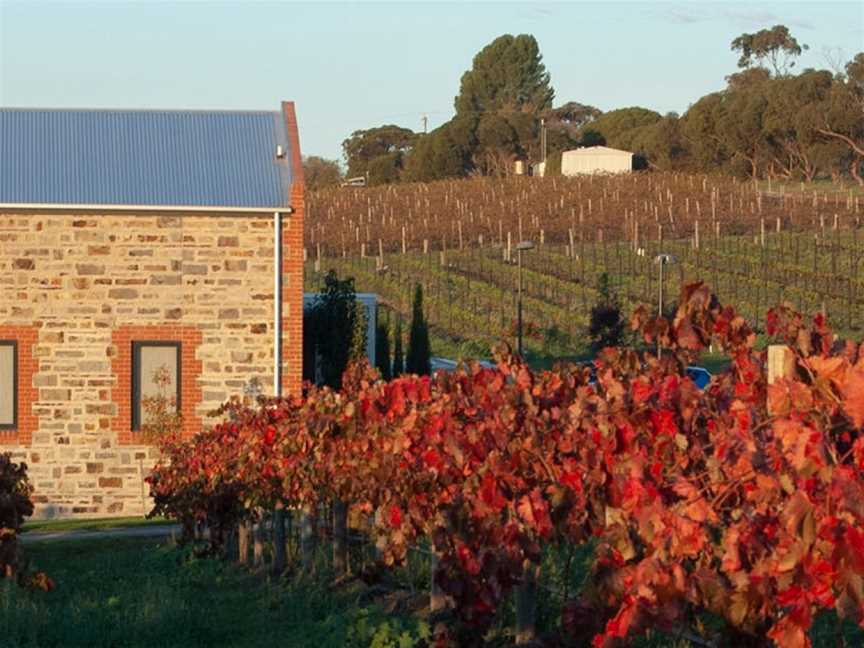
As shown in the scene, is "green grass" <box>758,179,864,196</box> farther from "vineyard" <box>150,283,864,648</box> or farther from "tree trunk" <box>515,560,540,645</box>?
"tree trunk" <box>515,560,540,645</box>

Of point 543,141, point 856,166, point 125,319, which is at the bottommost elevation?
point 125,319

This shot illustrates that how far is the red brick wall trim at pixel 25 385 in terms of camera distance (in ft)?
87.1

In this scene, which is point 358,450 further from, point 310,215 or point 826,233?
point 310,215

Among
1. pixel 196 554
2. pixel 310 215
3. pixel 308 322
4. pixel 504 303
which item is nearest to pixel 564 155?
pixel 310 215

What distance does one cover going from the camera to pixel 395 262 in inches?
2441

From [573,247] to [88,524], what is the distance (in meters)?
40.7

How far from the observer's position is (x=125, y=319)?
26734 mm

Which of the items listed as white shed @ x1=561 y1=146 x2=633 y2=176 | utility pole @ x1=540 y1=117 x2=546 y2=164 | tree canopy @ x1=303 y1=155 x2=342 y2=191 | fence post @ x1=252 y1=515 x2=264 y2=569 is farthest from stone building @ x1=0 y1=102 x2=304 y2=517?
tree canopy @ x1=303 y1=155 x2=342 y2=191

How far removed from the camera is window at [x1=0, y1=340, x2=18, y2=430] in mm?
26688

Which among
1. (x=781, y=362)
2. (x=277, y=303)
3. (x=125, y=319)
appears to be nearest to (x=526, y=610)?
(x=781, y=362)

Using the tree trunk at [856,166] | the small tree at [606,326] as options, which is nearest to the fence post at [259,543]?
the small tree at [606,326]

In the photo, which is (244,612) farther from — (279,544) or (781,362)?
(781,362)

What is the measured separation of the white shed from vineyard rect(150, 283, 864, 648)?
278 ft

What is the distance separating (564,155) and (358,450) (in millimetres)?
87901
